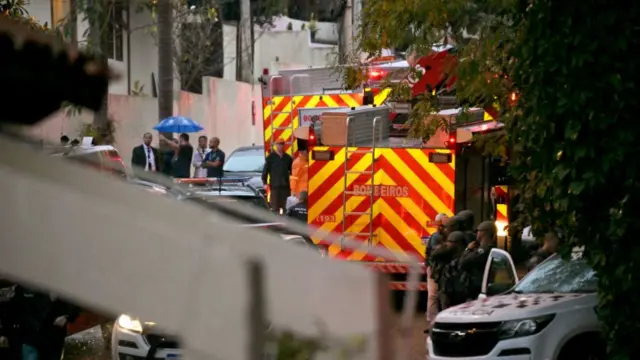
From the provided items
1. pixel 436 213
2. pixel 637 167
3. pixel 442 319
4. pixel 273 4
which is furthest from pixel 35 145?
pixel 436 213

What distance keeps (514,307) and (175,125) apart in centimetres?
1567

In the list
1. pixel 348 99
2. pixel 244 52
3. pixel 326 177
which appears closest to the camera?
pixel 326 177

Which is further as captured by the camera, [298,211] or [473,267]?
[298,211]

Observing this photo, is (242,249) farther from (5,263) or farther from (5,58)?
(5,58)

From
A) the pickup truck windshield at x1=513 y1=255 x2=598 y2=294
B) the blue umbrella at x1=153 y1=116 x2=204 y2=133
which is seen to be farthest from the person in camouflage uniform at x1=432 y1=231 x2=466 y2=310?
the blue umbrella at x1=153 y1=116 x2=204 y2=133

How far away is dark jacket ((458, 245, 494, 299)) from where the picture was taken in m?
12.5

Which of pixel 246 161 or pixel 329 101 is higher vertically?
pixel 329 101

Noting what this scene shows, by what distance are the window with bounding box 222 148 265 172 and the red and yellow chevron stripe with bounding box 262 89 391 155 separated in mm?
3178

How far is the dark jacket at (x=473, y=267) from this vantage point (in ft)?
41.2

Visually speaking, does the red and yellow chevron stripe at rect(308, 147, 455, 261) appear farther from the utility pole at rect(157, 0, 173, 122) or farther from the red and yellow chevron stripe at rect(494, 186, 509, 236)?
the utility pole at rect(157, 0, 173, 122)

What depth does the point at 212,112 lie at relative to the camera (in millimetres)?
35094

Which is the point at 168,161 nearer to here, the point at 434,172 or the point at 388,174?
the point at 388,174

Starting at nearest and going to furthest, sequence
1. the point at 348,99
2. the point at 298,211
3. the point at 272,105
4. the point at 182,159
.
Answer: the point at 298,211, the point at 348,99, the point at 272,105, the point at 182,159

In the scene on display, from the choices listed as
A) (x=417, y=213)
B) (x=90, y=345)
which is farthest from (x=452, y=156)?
(x=90, y=345)
